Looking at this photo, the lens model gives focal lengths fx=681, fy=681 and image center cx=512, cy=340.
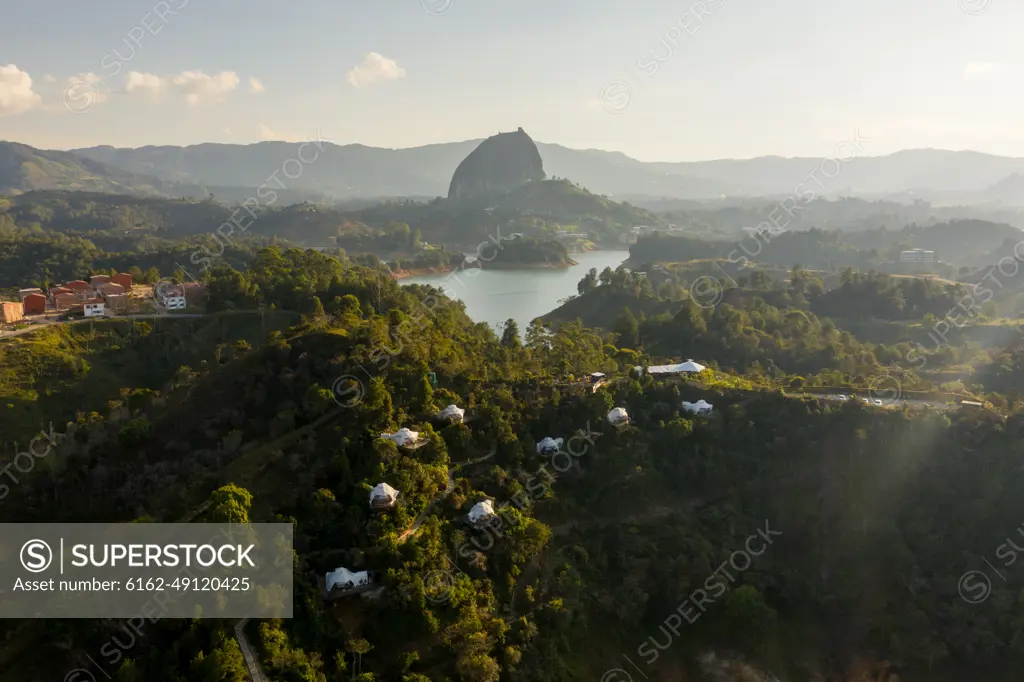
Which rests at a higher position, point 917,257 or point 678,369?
point 917,257

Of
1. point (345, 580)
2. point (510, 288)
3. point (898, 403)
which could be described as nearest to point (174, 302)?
point (345, 580)

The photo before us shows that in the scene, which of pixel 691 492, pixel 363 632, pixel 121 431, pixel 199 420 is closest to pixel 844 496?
pixel 691 492

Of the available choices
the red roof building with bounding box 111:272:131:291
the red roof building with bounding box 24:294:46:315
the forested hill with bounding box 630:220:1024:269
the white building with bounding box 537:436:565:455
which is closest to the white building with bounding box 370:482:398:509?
the white building with bounding box 537:436:565:455

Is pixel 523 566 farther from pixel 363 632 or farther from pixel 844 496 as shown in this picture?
pixel 844 496

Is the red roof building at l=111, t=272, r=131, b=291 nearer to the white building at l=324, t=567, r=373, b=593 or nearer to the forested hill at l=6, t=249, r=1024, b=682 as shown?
the forested hill at l=6, t=249, r=1024, b=682

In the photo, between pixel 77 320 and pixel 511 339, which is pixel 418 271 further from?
pixel 77 320
